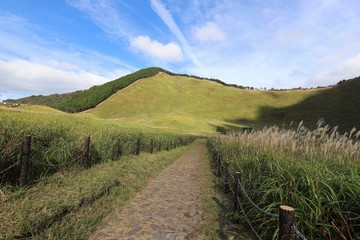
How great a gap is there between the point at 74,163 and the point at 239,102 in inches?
3752

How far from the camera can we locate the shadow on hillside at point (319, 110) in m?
68.2

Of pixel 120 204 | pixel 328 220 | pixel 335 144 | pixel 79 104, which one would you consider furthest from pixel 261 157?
pixel 79 104

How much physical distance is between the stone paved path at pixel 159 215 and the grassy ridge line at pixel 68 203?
35 centimetres

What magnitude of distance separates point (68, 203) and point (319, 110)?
268 ft

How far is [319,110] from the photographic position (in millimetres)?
78188

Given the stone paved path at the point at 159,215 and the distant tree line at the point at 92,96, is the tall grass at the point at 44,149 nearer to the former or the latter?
the stone paved path at the point at 159,215

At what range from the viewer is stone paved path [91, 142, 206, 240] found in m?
5.86

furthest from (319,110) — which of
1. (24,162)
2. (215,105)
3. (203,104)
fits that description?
(24,162)

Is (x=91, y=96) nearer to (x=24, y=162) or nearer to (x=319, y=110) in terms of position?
(x=319, y=110)

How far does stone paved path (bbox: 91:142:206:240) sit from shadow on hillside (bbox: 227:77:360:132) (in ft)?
196

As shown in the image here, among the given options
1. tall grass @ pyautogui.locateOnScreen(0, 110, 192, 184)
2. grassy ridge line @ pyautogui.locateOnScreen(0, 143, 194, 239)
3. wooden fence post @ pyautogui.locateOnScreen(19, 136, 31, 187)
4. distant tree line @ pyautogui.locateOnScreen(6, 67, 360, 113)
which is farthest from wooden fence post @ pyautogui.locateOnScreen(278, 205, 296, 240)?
distant tree line @ pyautogui.locateOnScreen(6, 67, 360, 113)

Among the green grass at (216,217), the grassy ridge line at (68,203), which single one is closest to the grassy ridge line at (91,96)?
the grassy ridge line at (68,203)

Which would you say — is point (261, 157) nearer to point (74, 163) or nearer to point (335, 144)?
point (335, 144)

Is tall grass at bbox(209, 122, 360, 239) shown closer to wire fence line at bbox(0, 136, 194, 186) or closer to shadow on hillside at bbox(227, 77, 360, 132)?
wire fence line at bbox(0, 136, 194, 186)
